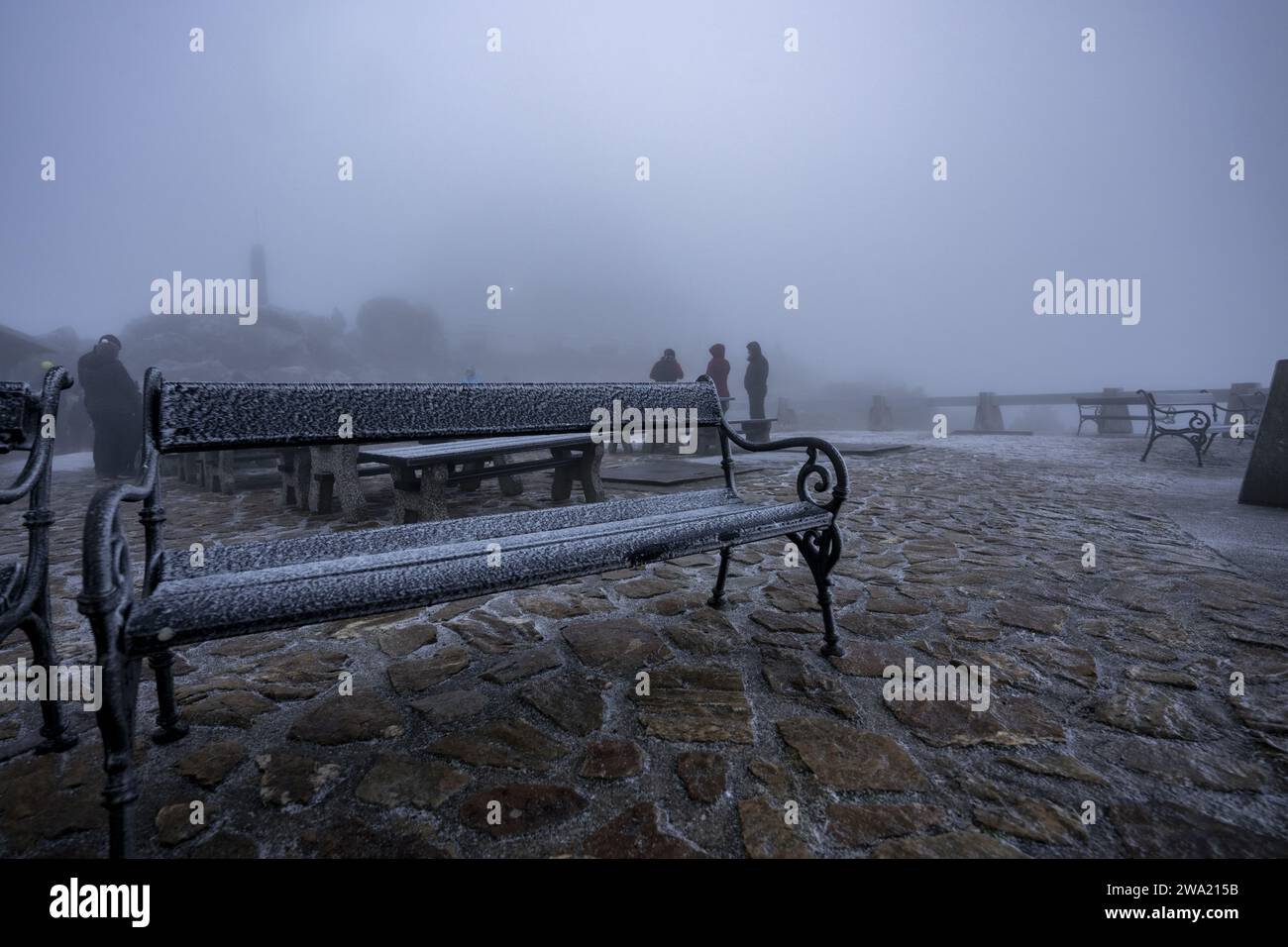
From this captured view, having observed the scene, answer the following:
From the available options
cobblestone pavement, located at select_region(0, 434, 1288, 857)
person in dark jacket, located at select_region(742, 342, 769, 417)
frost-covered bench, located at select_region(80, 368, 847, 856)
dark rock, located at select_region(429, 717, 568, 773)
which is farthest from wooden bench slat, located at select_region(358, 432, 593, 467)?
person in dark jacket, located at select_region(742, 342, 769, 417)

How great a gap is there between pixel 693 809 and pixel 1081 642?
182cm

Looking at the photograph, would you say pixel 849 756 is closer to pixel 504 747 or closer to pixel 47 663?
pixel 504 747

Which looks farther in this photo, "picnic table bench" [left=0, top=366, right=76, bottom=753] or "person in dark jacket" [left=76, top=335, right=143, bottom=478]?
"person in dark jacket" [left=76, top=335, right=143, bottom=478]

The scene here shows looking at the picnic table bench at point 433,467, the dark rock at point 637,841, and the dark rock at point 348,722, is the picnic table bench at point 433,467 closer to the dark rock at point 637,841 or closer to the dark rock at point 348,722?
the dark rock at point 348,722

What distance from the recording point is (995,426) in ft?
56.5

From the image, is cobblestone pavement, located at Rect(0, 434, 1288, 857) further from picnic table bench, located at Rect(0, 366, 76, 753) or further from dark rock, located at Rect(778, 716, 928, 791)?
picnic table bench, located at Rect(0, 366, 76, 753)

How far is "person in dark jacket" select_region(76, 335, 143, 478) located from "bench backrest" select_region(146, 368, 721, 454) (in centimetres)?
868

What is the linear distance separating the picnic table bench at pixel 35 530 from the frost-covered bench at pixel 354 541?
0.77ft

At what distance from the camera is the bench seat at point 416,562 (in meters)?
1.23

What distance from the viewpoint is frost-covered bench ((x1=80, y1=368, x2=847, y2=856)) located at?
1.14 m

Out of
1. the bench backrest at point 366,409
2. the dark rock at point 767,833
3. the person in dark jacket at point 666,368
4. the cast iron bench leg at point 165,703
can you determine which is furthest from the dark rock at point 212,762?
the person in dark jacket at point 666,368
